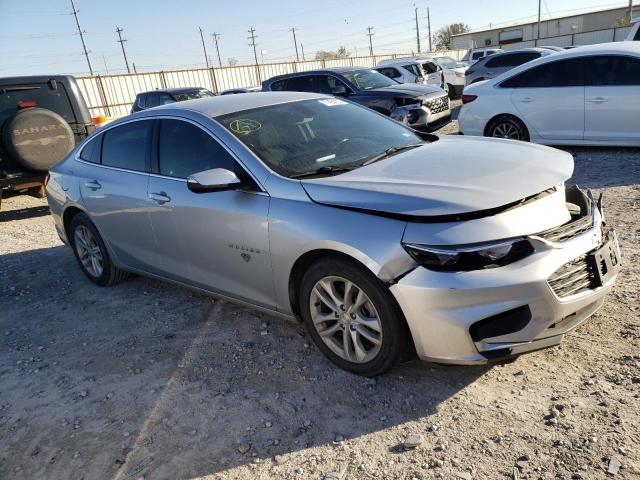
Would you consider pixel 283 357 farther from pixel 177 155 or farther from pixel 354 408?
pixel 177 155

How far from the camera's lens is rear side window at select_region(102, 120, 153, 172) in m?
4.14

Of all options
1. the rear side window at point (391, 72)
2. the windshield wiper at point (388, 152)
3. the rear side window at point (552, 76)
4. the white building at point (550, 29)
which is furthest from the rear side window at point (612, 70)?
the white building at point (550, 29)

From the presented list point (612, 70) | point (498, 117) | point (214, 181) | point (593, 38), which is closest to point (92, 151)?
point (214, 181)

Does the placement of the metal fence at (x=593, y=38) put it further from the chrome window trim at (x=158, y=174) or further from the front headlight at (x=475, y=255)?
the front headlight at (x=475, y=255)

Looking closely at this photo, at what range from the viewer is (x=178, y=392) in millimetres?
3156

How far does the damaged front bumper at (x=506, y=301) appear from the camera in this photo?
2.46m

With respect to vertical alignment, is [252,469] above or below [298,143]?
below

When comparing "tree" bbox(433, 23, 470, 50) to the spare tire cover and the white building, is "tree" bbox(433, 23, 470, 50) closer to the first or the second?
the white building

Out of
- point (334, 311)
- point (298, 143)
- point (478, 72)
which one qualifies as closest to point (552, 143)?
point (298, 143)

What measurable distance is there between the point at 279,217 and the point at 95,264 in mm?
2784

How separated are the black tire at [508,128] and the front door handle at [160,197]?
19.5 ft

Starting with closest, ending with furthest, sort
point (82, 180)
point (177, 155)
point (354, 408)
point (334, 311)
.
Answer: point (354, 408)
point (334, 311)
point (177, 155)
point (82, 180)

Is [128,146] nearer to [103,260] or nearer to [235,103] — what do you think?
[235,103]

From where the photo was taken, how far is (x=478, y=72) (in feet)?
54.5
